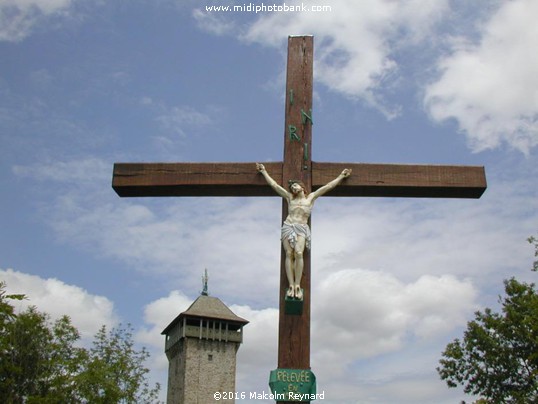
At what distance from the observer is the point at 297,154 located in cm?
603

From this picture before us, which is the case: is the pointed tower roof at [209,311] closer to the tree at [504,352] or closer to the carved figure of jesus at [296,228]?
the tree at [504,352]

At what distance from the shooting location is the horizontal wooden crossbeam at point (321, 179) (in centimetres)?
609

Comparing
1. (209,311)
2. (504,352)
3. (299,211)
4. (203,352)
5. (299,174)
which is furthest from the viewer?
(209,311)

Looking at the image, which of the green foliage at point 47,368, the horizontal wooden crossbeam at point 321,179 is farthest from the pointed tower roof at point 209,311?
the horizontal wooden crossbeam at point 321,179

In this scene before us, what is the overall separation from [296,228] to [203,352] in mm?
50840

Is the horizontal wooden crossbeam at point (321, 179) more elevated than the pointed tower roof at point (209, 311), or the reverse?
the pointed tower roof at point (209, 311)

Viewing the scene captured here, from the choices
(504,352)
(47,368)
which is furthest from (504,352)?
(47,368)

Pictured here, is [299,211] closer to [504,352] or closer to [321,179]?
[321,179]

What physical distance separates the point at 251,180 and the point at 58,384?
20372 millimetres

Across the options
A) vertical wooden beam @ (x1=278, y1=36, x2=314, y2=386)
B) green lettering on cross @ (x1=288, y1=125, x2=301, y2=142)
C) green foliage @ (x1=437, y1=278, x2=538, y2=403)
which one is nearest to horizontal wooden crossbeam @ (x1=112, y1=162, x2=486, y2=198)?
vertical wooden beam @ (x1=278, y1=36, x2=314, y2=386)

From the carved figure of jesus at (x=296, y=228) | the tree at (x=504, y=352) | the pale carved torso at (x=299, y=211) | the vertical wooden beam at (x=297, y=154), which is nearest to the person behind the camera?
the vertical wooden beam at (x=297, y=154)

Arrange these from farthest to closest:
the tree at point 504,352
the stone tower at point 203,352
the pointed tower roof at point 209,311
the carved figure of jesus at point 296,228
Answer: the pointed tower roof at point 209,311 < the stone tower at point 203,352 < the tree at point 504,352 < the carved figure of jesus at point 296,228

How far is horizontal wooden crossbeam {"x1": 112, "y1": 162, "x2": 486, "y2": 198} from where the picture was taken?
20.0 feet

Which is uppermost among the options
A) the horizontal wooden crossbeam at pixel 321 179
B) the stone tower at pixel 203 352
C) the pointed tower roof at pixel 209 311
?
the pointed tower roof at pixel 209 311
